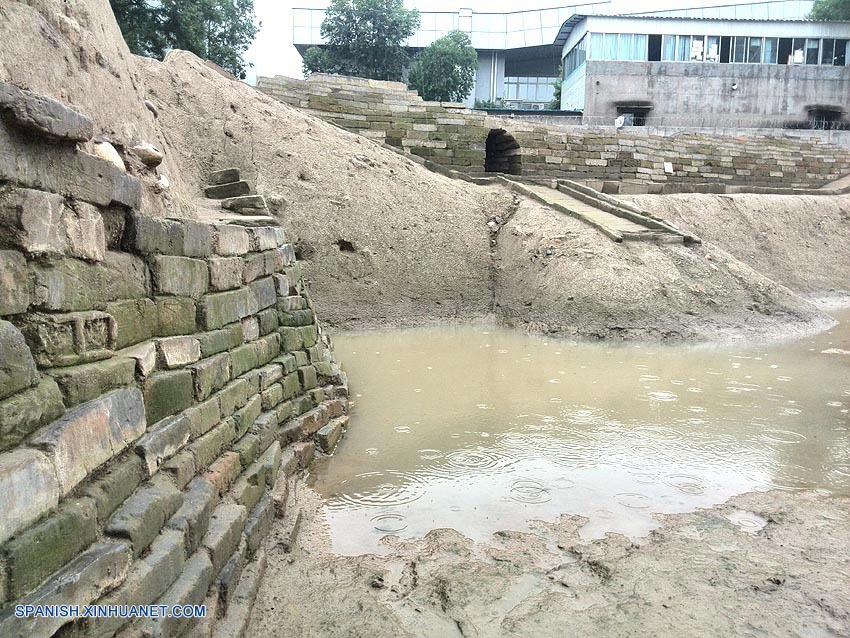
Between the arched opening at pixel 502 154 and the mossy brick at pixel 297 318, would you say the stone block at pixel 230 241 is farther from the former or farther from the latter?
the arched opening at pixel 502 154

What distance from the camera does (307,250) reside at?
429 inches

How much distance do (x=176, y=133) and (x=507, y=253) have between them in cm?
608

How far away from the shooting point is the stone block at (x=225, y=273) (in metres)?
4.00

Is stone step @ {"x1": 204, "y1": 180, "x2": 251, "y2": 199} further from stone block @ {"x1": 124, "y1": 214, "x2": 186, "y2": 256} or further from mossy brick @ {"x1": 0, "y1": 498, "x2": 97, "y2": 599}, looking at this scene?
mossy brick @ {"x1": 0, "y1": 498, "x2": 97, "y2": 599}

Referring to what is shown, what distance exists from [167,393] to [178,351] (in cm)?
29

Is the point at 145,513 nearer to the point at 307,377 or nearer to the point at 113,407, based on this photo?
the point at 113,407

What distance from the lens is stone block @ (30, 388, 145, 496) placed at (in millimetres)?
2176

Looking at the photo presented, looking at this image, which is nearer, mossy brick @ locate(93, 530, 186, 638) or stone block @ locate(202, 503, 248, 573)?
mossy brick @ locate(93, 530, 186, 638)

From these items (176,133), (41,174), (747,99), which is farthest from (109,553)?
(747,99)

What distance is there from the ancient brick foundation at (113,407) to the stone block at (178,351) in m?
0.01

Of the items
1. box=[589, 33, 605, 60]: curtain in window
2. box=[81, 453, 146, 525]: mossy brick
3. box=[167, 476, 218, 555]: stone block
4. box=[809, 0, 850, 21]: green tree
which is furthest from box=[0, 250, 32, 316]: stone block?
box=[809, 0, 850, 21]: green tree

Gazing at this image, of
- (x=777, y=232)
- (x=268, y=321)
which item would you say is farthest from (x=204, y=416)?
→ (x=777, y=232)

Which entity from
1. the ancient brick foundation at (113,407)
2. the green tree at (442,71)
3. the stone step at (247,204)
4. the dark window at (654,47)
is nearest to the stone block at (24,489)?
the ancient brick foundation at (113,407)

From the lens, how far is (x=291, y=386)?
17.3 ft
